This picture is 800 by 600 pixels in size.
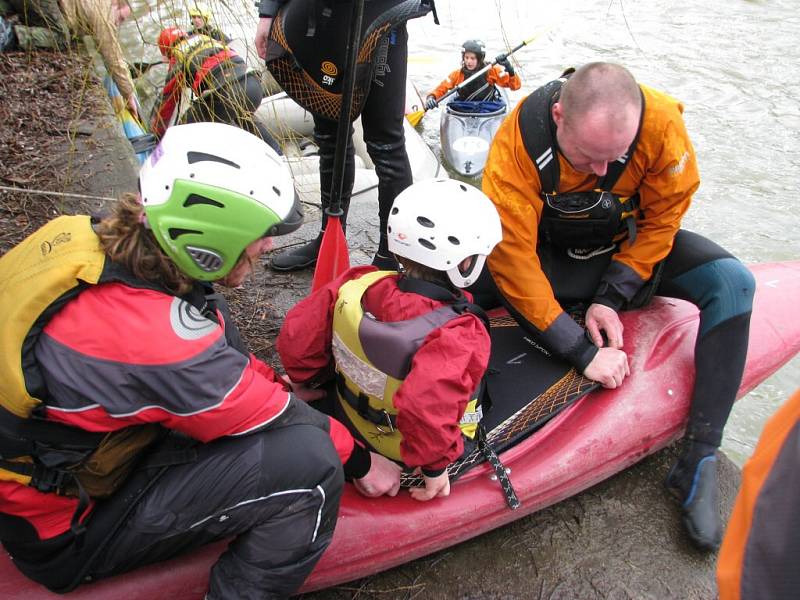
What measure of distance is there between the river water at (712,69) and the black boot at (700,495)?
1406 mm

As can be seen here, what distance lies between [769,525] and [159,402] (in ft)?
3.93

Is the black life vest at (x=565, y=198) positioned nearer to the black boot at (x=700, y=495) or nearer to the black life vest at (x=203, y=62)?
the black boot at (x=700, y=495)

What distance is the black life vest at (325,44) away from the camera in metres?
2.62

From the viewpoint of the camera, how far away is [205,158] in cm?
149

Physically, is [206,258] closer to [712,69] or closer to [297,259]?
[297,259]

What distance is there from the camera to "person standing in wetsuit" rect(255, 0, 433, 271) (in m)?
2.70

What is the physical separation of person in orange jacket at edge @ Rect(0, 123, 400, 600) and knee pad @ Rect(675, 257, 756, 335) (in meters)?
1.60

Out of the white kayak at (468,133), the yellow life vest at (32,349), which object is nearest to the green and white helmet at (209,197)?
the yellow life vest at (32,349)

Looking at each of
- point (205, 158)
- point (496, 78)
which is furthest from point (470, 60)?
point (205, 158)

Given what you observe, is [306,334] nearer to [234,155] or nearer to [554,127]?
[234,155]

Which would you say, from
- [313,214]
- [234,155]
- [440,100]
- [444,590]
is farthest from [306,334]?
[440,100]

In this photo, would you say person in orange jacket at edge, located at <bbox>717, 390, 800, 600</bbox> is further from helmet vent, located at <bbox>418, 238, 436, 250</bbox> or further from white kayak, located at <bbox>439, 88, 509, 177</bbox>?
white kayak, located at <bbox>439, 88, 509, 177</bbox>

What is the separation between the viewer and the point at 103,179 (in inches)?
160

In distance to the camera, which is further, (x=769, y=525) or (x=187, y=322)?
(x=187, y=322)
